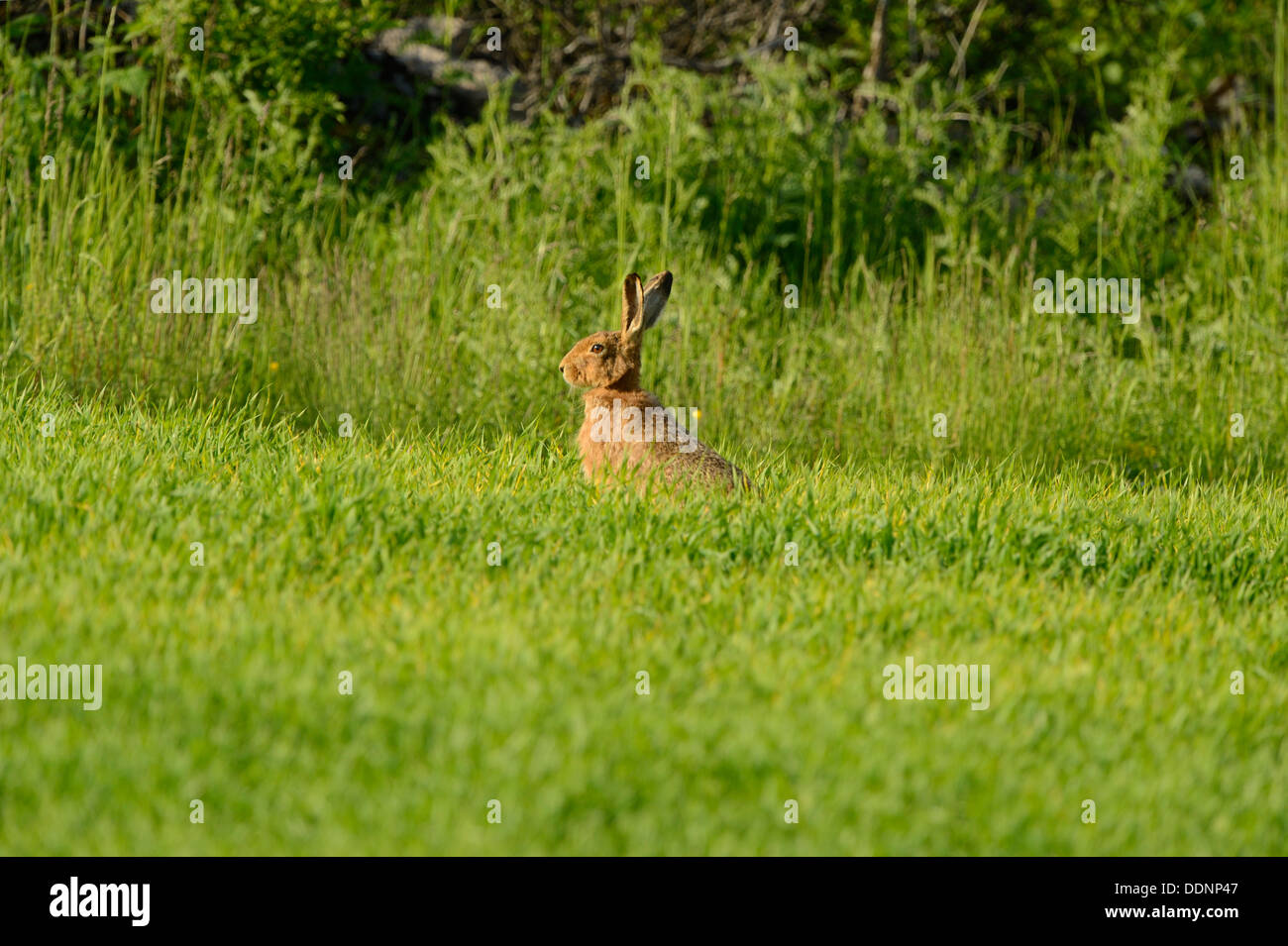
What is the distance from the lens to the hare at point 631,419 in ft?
20.1

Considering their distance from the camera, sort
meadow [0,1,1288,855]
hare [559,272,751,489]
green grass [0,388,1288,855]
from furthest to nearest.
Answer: hare [559,272,751,489] → meadow [0,1,1288,855] → green grass [0,388,1288,855]

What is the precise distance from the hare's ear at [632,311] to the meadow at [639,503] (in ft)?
2.09

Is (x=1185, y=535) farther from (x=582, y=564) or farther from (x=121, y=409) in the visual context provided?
(x=121, y=409)

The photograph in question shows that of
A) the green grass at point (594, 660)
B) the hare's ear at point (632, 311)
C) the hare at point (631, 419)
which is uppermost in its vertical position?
the hare's ear at point (632, 311)

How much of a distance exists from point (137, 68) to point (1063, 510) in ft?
23.4

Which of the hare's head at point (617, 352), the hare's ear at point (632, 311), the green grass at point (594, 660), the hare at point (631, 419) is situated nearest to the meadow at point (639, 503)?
the green grass at point (594, 660)

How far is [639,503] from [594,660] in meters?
1.41

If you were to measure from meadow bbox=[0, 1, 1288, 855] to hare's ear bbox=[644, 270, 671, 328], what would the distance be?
71 centimetres

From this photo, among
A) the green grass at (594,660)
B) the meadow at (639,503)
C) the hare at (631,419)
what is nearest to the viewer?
the green grass at (594,660)

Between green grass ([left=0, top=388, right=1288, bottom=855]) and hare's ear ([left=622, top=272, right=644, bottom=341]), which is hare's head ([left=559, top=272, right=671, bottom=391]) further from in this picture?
green grass ([left=0, top=388, right=1288, bottom=855])

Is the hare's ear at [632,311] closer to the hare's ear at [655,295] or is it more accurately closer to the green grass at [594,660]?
the hare's ear at [655,295]

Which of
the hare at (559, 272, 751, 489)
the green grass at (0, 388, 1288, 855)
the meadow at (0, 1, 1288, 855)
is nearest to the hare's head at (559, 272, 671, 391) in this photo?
the hare at (559, 272, 751, 489)

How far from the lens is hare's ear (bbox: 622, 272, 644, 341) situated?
6652 millimetres

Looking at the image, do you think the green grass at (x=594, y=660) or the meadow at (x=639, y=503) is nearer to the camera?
the green grass at (x=594, y=660)
